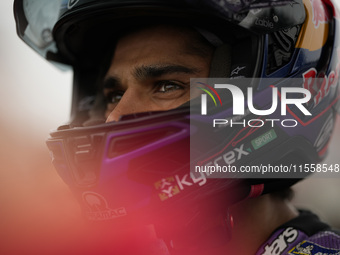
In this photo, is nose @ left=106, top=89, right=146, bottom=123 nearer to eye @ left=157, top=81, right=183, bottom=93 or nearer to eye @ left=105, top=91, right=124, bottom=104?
eye @ left=157, top=81, right=183, bottom=93

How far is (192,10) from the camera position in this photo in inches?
43.9

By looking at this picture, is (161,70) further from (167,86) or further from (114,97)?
(114,97)

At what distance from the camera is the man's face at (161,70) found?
1.31 meters

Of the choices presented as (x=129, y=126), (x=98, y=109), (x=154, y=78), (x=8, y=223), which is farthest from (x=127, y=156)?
(x=8, y=223)

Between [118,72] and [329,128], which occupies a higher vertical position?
[118,72]

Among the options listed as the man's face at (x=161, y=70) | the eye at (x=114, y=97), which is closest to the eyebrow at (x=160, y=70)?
the man's face at (x=161, y=70)

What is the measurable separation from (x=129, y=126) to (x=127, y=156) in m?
0.10

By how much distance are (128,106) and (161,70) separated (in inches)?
7.6

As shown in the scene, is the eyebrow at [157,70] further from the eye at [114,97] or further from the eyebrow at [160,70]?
the eye at [114,97]

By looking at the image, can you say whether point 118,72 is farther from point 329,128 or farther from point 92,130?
point 329,128

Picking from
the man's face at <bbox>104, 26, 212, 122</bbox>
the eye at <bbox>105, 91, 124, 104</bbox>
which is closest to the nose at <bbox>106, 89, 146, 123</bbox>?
the man's face at <bbox>104, 26, 212, 122</bbox>

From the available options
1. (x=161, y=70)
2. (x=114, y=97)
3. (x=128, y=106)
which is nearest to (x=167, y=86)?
(x=161, y=70)

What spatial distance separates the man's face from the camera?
4.31 feet

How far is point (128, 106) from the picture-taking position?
1308mm
